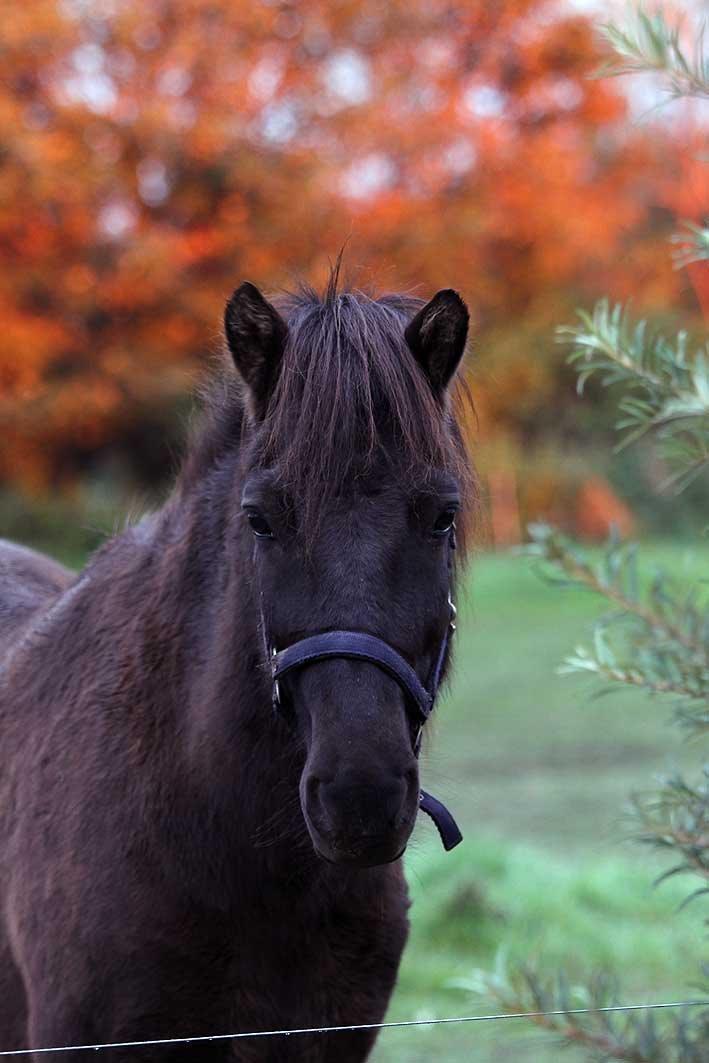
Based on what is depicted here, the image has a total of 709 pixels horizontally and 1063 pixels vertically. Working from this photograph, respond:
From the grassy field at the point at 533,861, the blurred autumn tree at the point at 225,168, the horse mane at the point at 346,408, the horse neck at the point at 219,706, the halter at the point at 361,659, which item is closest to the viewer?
the halter at the point at 361,659

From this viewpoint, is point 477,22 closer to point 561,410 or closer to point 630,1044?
point 561,410

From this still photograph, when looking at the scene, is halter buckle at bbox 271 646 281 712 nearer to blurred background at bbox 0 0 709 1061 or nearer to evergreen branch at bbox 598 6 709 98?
evergreen branch at bbox 598 6 709 98

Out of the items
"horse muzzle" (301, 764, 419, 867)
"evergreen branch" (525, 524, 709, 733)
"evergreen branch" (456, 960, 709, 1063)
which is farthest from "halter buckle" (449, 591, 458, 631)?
"evergreen branch" (456, 960, 709, 1063)

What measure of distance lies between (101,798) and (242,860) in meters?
0.36

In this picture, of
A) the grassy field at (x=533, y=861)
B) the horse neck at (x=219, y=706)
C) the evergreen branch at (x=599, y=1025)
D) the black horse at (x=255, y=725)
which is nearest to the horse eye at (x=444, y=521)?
the black horse at (x=255, y=725)

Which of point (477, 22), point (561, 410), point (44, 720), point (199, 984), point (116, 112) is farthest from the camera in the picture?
point (561, 410)

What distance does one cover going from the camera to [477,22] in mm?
16531

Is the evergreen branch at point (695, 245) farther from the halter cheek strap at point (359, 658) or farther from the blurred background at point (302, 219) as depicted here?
the blurred background at point (302, 219)

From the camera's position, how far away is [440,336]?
8.52 feet

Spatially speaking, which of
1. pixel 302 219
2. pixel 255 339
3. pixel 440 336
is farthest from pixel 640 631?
pixel 302 219

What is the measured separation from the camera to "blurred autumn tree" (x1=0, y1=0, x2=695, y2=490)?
44.6 feet

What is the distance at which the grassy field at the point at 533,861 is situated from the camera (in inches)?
221

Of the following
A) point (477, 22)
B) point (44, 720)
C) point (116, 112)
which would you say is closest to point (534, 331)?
point (477, 22)

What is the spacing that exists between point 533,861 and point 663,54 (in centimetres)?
588
